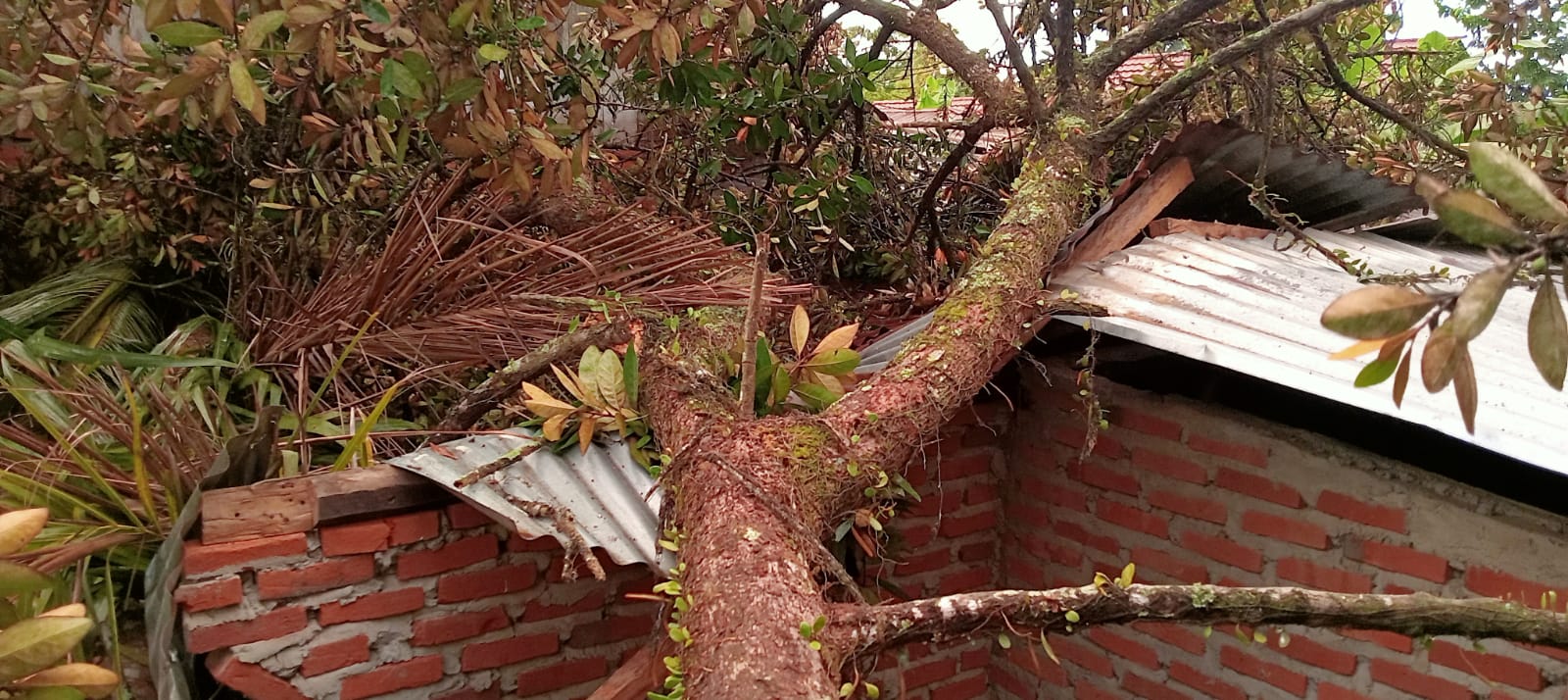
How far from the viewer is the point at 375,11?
1.82 m

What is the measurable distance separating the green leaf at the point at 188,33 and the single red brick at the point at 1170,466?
9.41 ft

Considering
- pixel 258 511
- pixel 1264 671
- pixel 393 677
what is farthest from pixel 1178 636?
pixel 258 511

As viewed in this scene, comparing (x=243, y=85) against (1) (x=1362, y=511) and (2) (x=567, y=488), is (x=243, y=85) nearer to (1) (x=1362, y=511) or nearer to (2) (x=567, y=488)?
(2) (x=567, y=488)

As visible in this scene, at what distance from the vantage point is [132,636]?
2.16 meters

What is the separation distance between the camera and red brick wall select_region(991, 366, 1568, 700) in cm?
232

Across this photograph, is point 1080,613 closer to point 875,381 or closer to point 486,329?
point 875,381

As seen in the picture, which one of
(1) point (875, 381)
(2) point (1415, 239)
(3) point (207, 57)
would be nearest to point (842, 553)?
(1) point (875, 381)

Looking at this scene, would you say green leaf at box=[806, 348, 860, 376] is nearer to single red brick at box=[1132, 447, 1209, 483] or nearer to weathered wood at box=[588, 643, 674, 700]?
weathered wood at box=[588, 643, 674, 700]

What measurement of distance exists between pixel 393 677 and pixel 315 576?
36 cm

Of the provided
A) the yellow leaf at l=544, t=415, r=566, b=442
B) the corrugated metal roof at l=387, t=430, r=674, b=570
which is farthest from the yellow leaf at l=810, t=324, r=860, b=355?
the yellow leaf at l=544, t=415, r=566, b=442

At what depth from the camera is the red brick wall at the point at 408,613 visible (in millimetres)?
2135

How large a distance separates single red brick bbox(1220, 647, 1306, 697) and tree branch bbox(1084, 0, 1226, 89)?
6.87 feet

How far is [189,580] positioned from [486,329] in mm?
1119

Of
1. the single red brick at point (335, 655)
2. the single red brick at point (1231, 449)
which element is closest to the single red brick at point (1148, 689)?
the single red brick at point (1231, 449)
